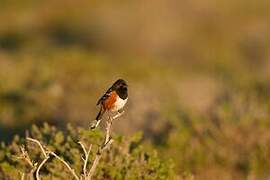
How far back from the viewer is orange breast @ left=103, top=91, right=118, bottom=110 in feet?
30.8

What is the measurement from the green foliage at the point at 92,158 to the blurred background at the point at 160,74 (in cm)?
227

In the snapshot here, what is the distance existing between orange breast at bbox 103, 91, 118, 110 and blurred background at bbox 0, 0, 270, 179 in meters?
2.88

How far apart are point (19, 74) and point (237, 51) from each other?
14908 mm

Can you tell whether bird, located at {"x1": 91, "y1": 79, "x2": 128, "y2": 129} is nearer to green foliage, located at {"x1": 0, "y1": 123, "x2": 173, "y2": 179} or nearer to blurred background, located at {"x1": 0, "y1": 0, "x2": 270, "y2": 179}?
green foliage, located at {"x1": 0, "y1": 123, "x2": 173, "y2": 179}

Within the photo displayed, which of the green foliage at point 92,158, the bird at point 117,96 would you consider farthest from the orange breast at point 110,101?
the green foliage at point 92,158

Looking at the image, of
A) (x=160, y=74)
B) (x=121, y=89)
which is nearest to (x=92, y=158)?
(x=121, y=89)

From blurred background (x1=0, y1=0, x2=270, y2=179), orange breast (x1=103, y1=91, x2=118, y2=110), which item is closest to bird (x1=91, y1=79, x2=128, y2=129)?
orange breast (x1=103, y1=91, x2=118, y2=110)

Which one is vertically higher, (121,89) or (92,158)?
(121,89)

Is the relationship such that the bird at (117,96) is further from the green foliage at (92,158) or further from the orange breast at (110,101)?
the green foliage at (92,158)

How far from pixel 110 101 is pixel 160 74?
11.8 metres

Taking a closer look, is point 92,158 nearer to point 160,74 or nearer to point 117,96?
point 117,96

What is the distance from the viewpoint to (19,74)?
1870 cm

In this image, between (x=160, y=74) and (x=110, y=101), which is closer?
(x=110, y=101)

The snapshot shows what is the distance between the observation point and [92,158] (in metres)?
9.49
